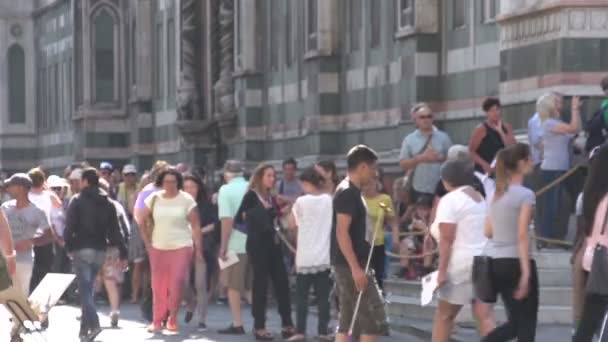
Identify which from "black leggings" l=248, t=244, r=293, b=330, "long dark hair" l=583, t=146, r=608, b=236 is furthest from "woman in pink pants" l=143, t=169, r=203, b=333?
"long dark hair" l=583, t=146, r=608, b=236

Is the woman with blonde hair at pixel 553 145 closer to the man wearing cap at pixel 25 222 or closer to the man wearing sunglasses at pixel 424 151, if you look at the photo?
the man wearing sunglasses at pixel 424 151

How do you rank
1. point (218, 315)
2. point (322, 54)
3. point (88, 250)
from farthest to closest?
point (322, 54) → point (218, 315) → point (88, 250)

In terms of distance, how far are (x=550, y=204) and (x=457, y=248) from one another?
5046 mm

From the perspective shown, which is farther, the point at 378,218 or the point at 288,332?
the point at 288,332

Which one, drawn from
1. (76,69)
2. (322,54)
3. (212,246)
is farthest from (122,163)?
(212,246)

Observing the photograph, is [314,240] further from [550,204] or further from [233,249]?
[233,249]

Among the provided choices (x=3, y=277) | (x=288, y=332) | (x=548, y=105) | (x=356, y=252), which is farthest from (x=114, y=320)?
(x=3, y=277)

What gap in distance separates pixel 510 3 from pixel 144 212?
14.3ft

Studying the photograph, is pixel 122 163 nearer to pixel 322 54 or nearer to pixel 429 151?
pixel 322 54

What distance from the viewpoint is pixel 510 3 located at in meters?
21.5

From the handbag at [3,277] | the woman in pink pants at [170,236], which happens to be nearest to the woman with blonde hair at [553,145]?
the woman in pink pants at [170,236]

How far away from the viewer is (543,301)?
63.9ft

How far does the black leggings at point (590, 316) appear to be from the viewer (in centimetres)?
1376

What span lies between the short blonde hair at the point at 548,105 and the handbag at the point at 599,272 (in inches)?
241
